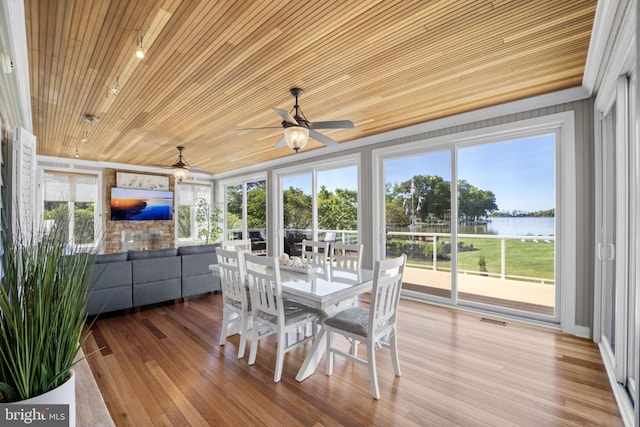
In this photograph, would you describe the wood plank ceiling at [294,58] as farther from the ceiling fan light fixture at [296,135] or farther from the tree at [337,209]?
the tree at [337,209]

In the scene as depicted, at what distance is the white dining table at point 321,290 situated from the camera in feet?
7.32

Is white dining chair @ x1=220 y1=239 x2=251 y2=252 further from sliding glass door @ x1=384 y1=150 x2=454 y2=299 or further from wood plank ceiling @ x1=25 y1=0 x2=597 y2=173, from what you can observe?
sliding glass door @ x1=384 y1=150 x2=454 y2=299

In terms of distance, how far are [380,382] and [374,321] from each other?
56cm

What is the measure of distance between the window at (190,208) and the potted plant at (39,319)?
7501 millimetres

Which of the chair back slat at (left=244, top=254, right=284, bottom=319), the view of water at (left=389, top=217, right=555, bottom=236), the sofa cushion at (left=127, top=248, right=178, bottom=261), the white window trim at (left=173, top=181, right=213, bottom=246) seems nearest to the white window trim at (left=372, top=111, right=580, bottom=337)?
the view of water at (left=389, top=217, right=555, bottom=236)

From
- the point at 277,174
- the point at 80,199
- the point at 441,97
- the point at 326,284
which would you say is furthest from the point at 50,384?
the point at 80,199

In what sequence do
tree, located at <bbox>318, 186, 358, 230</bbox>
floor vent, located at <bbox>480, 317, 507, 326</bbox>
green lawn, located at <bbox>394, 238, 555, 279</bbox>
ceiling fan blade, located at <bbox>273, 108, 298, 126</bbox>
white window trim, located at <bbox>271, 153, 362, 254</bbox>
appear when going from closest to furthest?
ceiling fan blade, located at <bbox>273, 108, 298, 126</bbox>, floor vent, located at <bbox>480, 317, 507, 326</bbox>, green lawn, located at <bbox>394, 238, 555, 279</bbox>, white window trim, located at <bbox>271, 153, 362, 254</bbox>, tree, located at <bbox>318, 186, 358, 230</bbox>

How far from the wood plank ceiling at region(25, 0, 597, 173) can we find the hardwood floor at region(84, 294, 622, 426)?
8.60ft

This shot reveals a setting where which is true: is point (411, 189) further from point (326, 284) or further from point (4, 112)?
point (4, 112)

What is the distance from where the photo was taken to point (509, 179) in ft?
12.5

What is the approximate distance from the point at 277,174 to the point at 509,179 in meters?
4.53

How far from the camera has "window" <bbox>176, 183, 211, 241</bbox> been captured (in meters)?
8.19

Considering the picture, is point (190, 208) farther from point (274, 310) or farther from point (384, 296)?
point (384, 296)

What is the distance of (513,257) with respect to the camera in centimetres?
408
